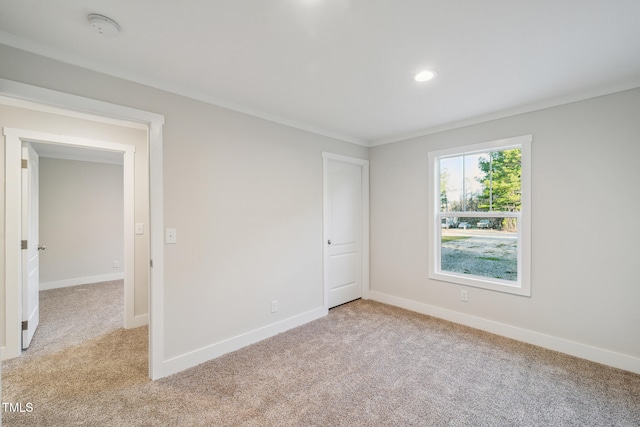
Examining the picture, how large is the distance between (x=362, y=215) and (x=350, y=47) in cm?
271

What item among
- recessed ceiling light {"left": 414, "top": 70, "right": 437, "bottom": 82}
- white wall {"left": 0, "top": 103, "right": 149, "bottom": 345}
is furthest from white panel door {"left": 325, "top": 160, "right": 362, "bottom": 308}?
white wall {"left": 0, "top": 103, "right": 149, "bottom": 345}

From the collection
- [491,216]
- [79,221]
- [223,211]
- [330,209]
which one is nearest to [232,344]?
[223,211]

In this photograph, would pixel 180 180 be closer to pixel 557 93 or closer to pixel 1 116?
pixel 1 116

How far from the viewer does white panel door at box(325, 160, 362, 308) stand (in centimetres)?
383

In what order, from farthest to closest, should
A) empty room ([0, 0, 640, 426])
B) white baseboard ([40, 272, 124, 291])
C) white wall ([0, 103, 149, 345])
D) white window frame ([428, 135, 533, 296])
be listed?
white baseboard ([40, 272, 124, 291])
white window frame ([428, 135, 533, 296])
white wall ([0, 103, 149, 345])
empty room ([0, 0, 640, 426])

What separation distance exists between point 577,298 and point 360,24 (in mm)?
3000

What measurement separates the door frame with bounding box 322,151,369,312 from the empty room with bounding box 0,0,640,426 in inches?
2.8

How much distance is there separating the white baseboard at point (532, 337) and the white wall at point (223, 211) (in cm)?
143

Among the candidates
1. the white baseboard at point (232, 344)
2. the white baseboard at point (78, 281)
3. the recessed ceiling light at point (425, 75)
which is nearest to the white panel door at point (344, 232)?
the white baseboard at point (232, 344)

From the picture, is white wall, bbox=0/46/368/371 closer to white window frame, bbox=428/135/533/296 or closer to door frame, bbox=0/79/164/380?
door frame, bbox=0/79/164/380

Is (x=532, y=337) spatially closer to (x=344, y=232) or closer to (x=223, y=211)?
(x=344, y=232)

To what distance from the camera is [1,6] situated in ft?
4.70

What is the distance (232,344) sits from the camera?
2674 millimetres

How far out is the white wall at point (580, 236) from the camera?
7.55 feet
